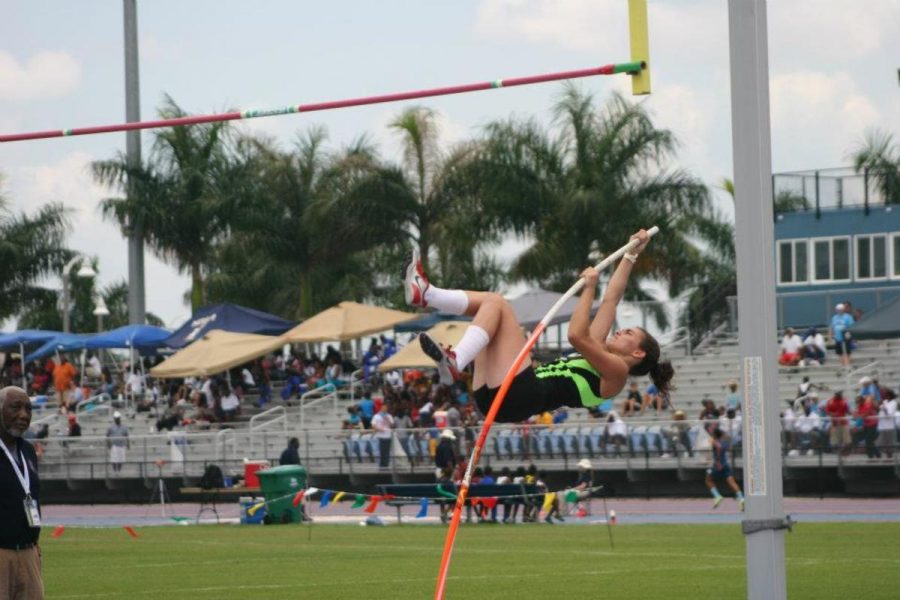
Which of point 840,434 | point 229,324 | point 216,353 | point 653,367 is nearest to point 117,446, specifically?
point 216,353

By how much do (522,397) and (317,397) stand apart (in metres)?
24.9

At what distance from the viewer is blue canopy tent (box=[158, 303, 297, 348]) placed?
1345 inches

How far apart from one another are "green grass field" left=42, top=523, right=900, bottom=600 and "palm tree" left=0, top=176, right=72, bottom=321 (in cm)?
2320

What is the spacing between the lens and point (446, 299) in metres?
8.98

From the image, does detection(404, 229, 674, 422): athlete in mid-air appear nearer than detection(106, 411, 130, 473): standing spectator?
Yes

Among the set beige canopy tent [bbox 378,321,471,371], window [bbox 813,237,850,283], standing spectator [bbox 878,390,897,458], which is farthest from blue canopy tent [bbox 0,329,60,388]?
standing spectator [bbox 878,390,897,458]

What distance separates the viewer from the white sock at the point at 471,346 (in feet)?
28.9

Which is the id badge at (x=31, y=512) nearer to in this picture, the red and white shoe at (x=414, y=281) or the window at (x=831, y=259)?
the red and white shoe at (x=414, y=281)

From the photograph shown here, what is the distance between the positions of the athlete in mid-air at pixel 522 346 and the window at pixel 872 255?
29.3m

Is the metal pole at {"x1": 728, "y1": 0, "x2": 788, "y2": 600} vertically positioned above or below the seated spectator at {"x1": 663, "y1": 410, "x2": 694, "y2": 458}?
above

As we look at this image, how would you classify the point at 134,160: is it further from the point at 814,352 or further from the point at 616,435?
the point at 616,435

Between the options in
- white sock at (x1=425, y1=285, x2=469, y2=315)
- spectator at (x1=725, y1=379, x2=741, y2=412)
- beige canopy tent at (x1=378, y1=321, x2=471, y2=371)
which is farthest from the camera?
beige canopy tent at (x1=378, y1=321, x2=471, y2=371)

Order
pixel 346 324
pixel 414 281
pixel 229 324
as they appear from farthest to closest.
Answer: pixel 229 324 → pixel 346 324 → pixel 414 281

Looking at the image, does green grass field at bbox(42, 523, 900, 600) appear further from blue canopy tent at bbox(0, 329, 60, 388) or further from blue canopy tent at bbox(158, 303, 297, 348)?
blue canopy tent at bbox(0, 329, 60, 388)
